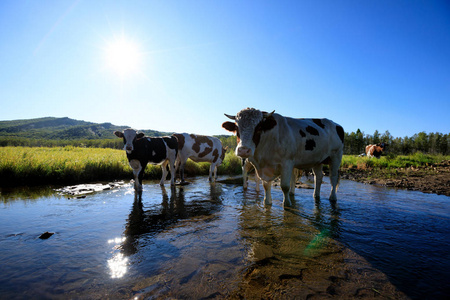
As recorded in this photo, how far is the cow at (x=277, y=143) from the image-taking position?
15.4 ft

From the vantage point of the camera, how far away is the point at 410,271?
8.81ft

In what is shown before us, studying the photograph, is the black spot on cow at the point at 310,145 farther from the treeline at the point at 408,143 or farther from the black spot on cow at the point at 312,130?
the treeline at the point at 408,143

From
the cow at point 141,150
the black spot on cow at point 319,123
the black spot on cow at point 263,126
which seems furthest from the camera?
the cow at point 141,150

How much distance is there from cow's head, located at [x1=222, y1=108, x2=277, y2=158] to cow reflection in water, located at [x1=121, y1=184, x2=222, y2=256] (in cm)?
198

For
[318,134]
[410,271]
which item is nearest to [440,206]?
[318,134]

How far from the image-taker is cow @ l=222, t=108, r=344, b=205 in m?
4.69

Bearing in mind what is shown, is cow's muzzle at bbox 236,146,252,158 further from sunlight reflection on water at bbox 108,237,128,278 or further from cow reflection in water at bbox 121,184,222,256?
sunlight reflection on water at bbox 108,237,128,278

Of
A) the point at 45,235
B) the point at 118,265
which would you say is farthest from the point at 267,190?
the point at 45,235

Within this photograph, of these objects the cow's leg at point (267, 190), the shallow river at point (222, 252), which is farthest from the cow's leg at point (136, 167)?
the cow's leg at point (267, 190)

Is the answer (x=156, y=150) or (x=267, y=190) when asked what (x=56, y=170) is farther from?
(x=267, y=190)

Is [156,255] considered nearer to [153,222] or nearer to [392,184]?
[153,222]

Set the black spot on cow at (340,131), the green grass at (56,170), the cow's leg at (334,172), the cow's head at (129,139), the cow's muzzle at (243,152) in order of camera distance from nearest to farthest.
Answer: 1. the cow's muzzle at (243,152)
2. the cow's leg at (334,172)
3. the black spot on cow at (340,131)
4. the cow's head at (129,139)
5. the green grass at (56,170)

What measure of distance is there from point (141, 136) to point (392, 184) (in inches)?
441

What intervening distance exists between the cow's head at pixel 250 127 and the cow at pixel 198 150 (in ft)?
21.8
